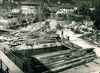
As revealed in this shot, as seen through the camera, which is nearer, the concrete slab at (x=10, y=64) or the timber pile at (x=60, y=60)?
the timber pile at (x=60, y=60)

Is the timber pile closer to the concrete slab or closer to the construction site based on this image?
the construction site

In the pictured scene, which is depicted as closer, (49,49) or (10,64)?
(10,64)

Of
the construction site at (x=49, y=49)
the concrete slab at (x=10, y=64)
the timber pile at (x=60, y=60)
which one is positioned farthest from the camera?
the construction site at (x=49, y=49)

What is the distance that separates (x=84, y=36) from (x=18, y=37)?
9474 mm

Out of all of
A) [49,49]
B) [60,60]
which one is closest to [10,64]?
[60,60]

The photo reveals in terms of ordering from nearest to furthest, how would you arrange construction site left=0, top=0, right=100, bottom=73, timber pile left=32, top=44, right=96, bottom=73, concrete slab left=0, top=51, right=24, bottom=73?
timber pile left=32, top=44, right=96, bottom=73, concrete slab left=0, top=51, right=24, bottom=73, construction site left=0, top=0, right=100, bottom=73

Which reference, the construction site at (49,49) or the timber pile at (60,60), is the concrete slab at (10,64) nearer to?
the construction site at (49,49)

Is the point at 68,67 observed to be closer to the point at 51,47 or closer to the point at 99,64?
the point at 99,64

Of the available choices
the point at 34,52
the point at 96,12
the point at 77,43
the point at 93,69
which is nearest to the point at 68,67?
the point at 93,69

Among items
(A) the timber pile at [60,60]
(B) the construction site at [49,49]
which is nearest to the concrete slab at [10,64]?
(B) the construction site at [49,49]

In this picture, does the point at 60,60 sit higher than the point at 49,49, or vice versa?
the point at 60,60

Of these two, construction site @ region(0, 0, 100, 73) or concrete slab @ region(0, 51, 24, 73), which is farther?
construction site @ region(0, 0, 100, 73)

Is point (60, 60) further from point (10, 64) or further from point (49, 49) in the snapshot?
point (49, 49)

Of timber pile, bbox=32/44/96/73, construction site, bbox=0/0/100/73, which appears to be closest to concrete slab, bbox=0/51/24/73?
construction site, bbox=0/0/100/73
